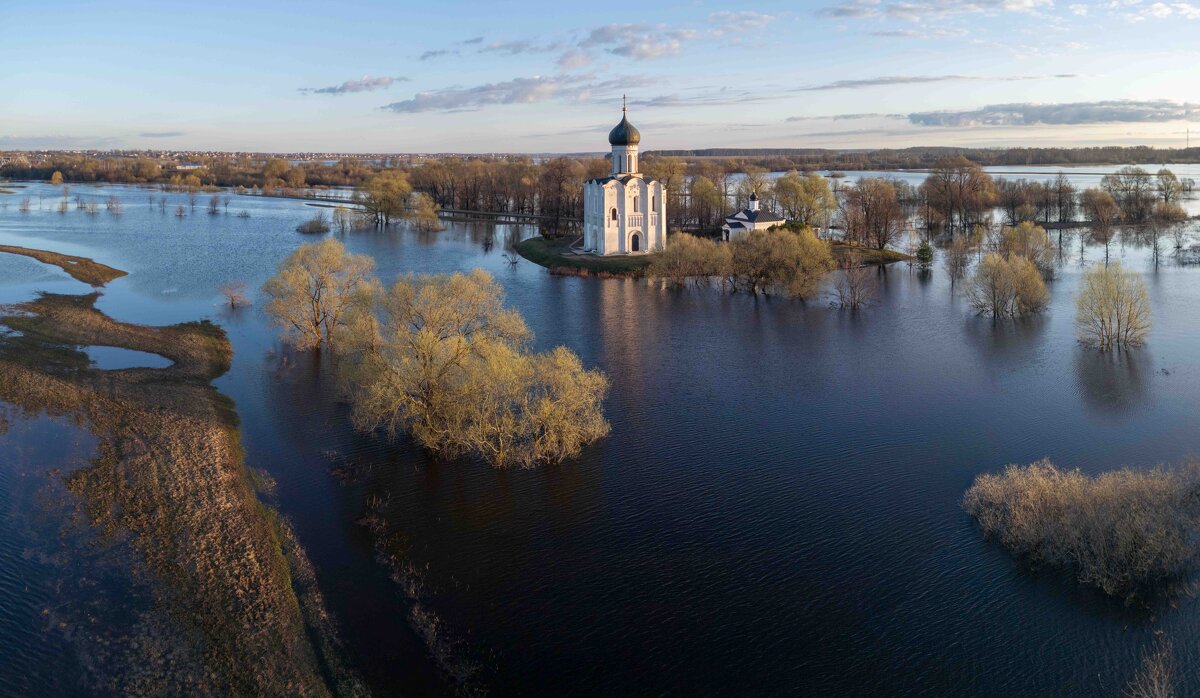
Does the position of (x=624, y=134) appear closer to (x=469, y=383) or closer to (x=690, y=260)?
(x=690, y=260)

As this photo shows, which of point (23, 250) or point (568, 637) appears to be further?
point (23, 250)

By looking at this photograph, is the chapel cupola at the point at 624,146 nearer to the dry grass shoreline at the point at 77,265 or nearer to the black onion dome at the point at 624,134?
the black onion dome at the point at 624,134

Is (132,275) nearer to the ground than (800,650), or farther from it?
farther from it

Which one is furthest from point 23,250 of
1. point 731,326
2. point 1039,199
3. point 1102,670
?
point 1039,199

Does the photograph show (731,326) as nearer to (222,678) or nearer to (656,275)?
(656,275)

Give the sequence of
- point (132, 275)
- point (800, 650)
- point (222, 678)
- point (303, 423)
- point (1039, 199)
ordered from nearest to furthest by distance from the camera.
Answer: point (222, 678), point (800, 650), point (303, 423), point (132, 275), point (1039, 199)

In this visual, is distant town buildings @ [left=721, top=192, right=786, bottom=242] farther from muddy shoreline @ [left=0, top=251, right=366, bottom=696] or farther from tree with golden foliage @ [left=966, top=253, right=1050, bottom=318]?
muddy shoreline @ [left=0, top=251, right=366, bottom=696]
